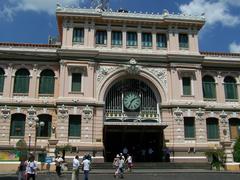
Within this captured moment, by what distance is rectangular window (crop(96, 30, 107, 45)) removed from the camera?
3866 cm

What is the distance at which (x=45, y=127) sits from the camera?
36906 millimetres

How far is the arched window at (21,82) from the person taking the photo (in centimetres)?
3734

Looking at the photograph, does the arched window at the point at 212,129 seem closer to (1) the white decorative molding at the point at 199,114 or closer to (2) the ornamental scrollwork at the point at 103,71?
(1) the white decorative molding at the point at 199,114

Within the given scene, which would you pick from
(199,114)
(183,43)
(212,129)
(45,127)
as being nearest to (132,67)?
(183,43)

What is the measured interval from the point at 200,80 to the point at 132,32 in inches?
387

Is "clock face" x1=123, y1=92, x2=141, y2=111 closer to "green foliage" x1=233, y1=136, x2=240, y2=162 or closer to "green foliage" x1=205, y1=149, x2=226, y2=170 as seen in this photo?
"green foliage" x1=205, y1=149, x2=226, y2=170

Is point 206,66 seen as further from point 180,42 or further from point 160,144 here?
point 160,144

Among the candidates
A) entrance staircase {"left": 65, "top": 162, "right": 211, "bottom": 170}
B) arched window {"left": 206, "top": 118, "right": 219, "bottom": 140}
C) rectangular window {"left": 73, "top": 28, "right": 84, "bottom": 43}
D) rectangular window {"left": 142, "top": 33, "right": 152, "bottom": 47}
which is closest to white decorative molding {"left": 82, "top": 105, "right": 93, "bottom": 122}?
entrance staircase {"left": 65, "top": 162, "right": 211, "bottom": 170}

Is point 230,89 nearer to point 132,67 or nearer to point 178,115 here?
point 178,115

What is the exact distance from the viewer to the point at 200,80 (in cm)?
3866

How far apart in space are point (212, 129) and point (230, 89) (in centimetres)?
579

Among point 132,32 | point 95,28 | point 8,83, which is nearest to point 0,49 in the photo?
point 8,83

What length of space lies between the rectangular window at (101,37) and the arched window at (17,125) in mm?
12042

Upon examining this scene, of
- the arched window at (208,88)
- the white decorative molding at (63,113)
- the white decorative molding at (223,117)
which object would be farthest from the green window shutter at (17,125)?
the white decorative molding at (223,117)
